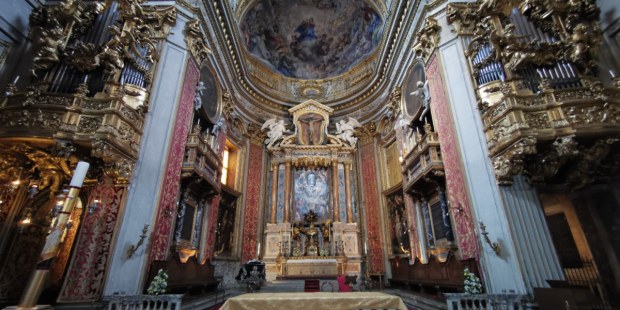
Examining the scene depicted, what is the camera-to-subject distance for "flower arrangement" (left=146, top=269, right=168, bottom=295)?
6012mm

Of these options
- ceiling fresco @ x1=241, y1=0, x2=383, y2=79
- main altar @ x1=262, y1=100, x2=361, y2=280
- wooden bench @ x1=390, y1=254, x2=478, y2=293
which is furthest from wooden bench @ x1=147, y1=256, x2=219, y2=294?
ceiling fresco @ x1=241, y1=0, x2=383, y2=79

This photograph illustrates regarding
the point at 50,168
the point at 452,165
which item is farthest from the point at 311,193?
the point at 50,168

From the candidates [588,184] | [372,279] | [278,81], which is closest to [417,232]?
[372,279]

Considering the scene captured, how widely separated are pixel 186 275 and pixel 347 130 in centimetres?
1031

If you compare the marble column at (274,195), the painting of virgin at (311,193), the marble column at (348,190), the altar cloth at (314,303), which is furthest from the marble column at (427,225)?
the altar cloth at (314,303)

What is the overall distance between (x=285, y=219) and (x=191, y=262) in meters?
5.77

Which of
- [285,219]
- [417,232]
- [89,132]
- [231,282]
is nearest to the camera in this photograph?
[89,132]

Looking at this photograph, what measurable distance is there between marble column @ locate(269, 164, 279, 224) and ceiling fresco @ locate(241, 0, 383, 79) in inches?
254

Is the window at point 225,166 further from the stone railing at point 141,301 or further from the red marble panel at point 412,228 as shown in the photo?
the red marble panel at point 412,228

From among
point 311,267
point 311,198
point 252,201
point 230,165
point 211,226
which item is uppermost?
point 230,165

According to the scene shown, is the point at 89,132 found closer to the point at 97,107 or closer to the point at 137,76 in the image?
the point at 97,107

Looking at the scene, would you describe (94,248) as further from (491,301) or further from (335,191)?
(335,191)

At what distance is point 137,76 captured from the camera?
7.84 metres

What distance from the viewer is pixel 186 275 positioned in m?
7.62
